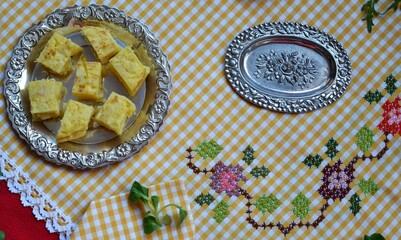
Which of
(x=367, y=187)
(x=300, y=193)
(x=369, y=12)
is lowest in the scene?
(x=300, y=193)

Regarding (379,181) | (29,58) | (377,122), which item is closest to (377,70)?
(377,122)

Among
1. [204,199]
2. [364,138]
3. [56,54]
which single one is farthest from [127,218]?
[364,138]

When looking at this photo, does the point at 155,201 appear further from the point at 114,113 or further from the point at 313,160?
the point at 313,160

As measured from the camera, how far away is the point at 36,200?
1.56 m

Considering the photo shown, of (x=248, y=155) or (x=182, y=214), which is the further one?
(x=248, y=155)

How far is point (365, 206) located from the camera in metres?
1.66

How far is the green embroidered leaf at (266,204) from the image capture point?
1.63m

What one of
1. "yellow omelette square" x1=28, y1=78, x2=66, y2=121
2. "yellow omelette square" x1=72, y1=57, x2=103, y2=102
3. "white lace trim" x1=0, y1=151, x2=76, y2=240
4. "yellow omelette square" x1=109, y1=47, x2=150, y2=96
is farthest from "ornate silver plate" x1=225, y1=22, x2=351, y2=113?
"white lace trim" x1=0, y1=151, x2=76, y2=240

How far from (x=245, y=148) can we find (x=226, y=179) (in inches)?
3.8

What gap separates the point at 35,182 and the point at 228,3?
0.71 metres

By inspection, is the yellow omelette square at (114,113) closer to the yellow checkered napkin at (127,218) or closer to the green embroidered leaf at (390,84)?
the yellow checkered napkin at (127,218)

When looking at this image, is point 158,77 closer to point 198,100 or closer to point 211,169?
point 198,100

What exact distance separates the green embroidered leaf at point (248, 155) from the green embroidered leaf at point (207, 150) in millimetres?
71

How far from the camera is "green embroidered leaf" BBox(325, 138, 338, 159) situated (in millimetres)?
1666
